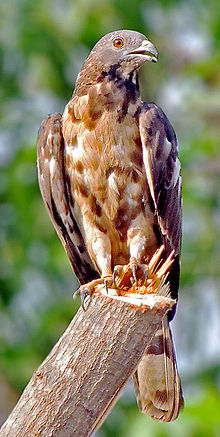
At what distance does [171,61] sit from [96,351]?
22.5ft

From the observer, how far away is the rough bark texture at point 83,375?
2.84 m

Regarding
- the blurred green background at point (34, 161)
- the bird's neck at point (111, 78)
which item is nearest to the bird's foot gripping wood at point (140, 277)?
the bird's neck at point (111, 78)

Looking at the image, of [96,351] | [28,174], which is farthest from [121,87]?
[28,174]

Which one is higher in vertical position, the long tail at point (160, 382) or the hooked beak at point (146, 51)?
the hooked beak at point (146, 51)

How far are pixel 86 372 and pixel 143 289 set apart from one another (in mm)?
548

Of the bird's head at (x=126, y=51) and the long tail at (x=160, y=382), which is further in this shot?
the bird's head at (x=126, y=51)

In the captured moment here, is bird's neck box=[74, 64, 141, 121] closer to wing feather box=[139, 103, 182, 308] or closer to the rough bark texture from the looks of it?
wing feather box=[139, 103, 182, 308]

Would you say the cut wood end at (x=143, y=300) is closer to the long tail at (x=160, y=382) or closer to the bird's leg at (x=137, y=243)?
the long tail at (x=160, y=382)

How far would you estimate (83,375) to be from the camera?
2.91 meters

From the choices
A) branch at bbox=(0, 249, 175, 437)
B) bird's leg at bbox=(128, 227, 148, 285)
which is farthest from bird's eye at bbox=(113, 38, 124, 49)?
branch at bbox=(0, 249, 175, 437)

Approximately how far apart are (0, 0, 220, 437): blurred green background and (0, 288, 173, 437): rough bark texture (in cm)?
487

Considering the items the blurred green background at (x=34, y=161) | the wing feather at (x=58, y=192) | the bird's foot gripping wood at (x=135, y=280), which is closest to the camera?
the bird's foot gripping wood at (x=135, y=280)

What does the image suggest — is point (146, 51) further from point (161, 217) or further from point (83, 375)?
point (83, 375)

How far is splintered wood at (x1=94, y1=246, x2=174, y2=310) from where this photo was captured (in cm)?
314
